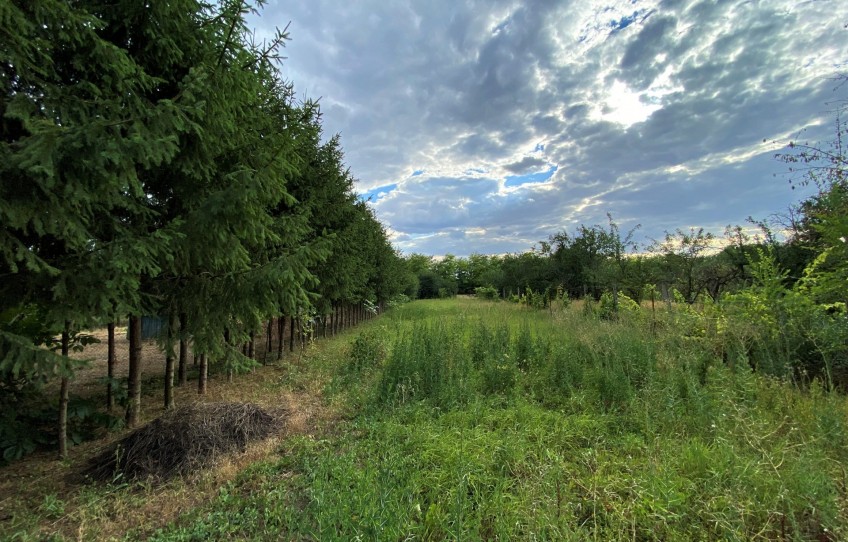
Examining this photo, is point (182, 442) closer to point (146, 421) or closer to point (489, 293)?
point (146, 421)

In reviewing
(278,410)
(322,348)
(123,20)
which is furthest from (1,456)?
(322,348)

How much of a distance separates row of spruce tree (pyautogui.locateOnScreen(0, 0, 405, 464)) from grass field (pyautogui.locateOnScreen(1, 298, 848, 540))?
4.74ft

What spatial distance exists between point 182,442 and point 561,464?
3.39 meters

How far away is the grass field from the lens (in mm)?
2096

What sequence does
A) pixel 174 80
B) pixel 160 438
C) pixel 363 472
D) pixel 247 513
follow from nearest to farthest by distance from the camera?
pixel 247 513
pixel 363 472
pixel 160 438
pixel 174 80

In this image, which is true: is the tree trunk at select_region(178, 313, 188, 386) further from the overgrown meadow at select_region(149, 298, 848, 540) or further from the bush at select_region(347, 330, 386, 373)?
the bush at select_region(347, 330, 386, 373)

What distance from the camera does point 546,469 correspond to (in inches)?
97.0

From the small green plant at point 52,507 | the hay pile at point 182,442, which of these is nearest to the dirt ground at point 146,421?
the small green plant at point 52,507

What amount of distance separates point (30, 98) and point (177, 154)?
1016 mm

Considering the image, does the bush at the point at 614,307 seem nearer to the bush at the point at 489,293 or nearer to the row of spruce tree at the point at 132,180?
the row of spruce tree at the point at 132,180

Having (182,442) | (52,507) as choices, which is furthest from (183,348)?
(52,507)

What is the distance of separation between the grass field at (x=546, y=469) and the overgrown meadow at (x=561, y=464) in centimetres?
1

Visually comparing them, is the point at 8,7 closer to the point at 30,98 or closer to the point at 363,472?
the point at 30,98

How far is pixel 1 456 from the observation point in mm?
3279
